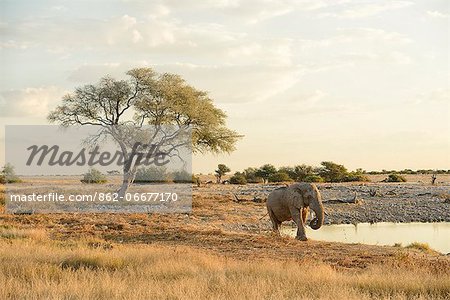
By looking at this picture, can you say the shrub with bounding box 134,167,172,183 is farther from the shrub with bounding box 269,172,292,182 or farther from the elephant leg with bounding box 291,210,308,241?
the elephant leg with bounding box 291,210,308,241

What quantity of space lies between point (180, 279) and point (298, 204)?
436 inches

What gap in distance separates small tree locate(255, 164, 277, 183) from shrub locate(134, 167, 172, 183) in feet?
58.4

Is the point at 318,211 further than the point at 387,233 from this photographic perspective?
No

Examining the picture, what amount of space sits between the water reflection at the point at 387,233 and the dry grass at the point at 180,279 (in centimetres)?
1149

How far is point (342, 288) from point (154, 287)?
122 inches

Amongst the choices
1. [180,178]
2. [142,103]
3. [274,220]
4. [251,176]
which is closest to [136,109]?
[142,103]

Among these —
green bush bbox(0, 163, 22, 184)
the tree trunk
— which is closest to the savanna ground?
the tree trunk

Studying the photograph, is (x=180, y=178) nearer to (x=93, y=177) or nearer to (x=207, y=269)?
(x=93, y=177)

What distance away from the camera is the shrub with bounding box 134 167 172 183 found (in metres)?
67.7

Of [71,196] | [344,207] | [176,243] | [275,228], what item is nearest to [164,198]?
[71,196]

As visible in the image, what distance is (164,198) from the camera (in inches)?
1736

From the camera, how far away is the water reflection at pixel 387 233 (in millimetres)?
23328

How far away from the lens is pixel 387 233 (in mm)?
26312

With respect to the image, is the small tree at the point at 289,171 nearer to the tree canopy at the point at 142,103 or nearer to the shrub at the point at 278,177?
the shrub at the point at 278,177
